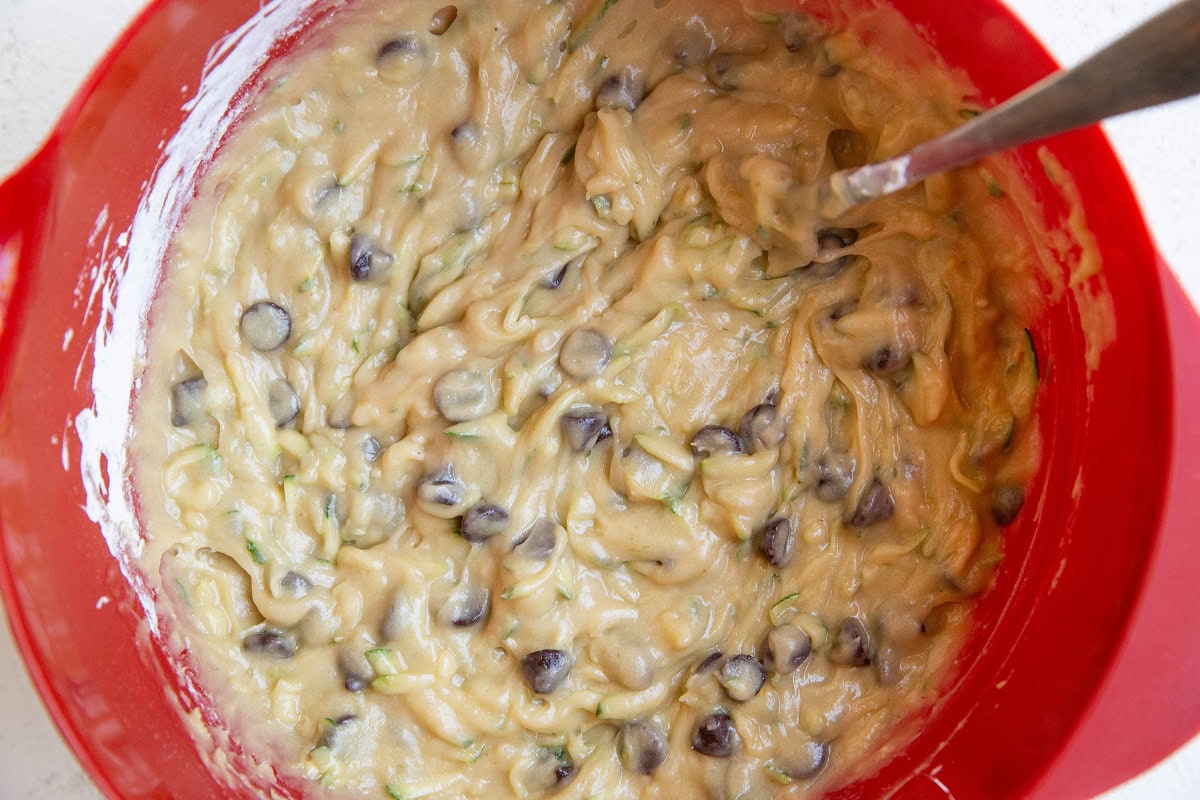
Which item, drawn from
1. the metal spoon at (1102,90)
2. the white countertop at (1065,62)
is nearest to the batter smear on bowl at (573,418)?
the white countertop at (1065,62)

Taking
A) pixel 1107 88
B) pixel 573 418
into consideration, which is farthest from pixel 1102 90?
pixel 573 418

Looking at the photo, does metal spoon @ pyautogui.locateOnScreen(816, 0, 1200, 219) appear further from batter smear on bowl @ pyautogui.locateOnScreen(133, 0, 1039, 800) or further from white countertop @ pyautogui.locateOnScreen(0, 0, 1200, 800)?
white countertop @ pyautogui.locateOnScreen(0, 0, 1200, 800)

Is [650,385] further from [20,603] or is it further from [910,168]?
[20,603]

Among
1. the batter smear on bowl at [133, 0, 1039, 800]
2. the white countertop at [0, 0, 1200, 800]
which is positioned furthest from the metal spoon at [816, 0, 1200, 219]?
the white countertop at [0, 0, 1200, 800]

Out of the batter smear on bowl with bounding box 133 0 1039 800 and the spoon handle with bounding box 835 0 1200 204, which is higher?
the spoon handle with bounding box 835 0 1200 204

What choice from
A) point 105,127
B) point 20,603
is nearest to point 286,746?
point 20,603

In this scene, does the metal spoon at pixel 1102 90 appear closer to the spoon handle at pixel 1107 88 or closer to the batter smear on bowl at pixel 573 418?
the spoon handle at pixel 1107 88

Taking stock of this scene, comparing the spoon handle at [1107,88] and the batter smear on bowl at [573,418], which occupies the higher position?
the spoon handle at [1107,88]

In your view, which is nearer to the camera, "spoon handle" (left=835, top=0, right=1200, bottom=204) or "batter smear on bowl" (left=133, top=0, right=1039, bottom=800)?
"spoon handle" (left=835, top=0, right=1200, bottom=204)
